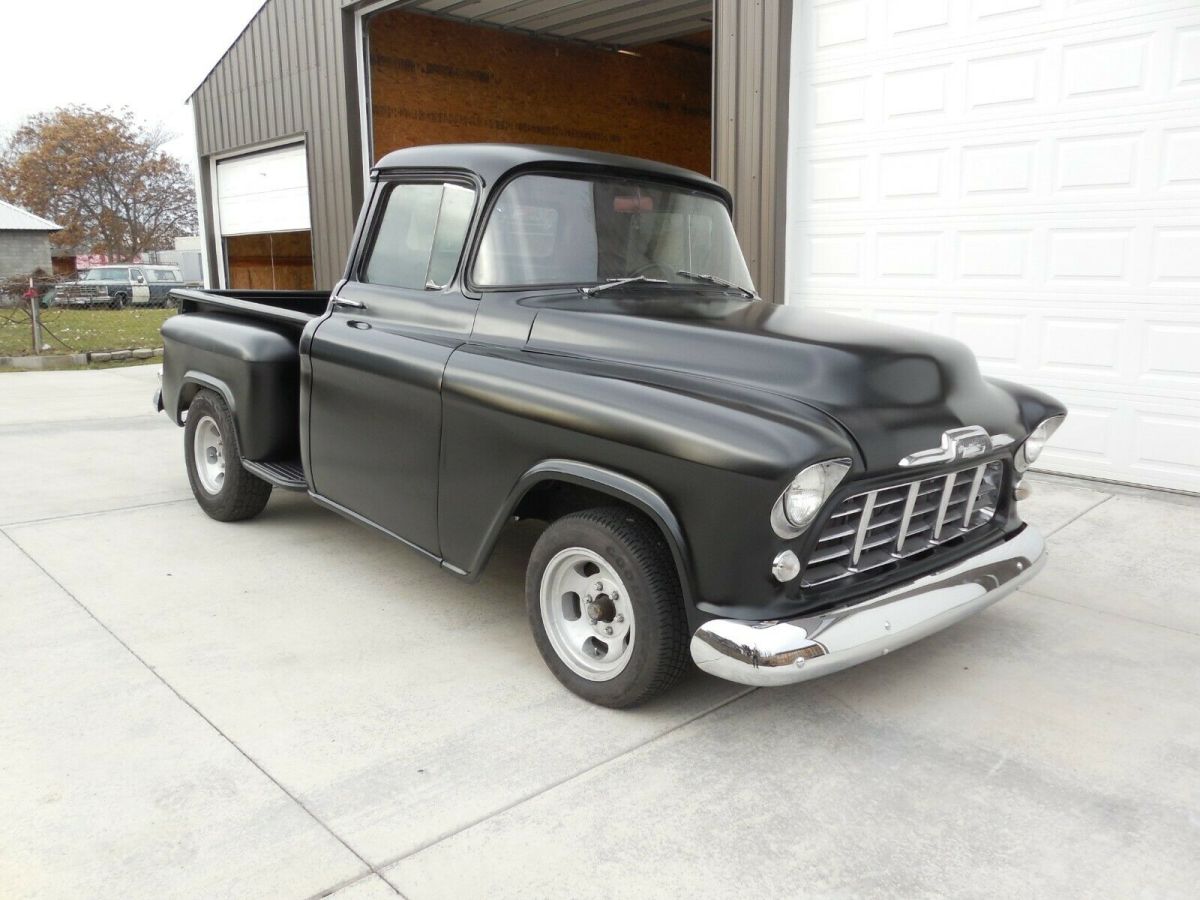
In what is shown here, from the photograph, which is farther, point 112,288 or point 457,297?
point 112,288

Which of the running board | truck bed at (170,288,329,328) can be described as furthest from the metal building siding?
the running board

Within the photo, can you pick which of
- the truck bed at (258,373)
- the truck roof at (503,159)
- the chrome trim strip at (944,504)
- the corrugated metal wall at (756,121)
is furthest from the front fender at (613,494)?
the corrugated metal wall at (756,121)

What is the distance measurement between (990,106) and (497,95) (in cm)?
833

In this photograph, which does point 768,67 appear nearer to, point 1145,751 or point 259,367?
point 259,367

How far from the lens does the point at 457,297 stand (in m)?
3.76

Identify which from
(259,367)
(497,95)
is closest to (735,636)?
(259,367)

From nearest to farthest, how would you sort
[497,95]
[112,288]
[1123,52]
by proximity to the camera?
[1123,52] → [497,95] → [112,288]

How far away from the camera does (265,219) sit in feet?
43.4

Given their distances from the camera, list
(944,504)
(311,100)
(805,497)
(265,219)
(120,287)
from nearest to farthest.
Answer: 1. (805,497)
2. (944,504)
3. (311,100)
4. (265,219)
5. (120,287)

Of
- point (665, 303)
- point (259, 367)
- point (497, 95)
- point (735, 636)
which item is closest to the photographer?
point (735, 636)

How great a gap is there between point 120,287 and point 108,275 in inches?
21.9

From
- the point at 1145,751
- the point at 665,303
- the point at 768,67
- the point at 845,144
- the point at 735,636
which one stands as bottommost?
the point at 1145,751

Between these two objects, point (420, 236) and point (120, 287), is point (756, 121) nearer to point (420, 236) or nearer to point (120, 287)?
point (420, 236)

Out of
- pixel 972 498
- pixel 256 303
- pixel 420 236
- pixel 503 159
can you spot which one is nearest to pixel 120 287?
pixel 256 303
